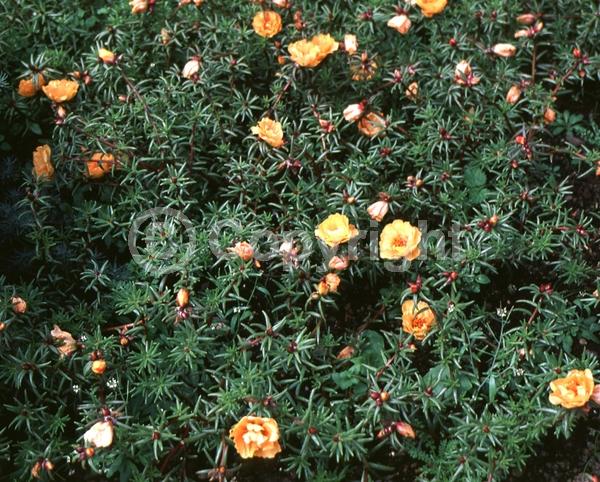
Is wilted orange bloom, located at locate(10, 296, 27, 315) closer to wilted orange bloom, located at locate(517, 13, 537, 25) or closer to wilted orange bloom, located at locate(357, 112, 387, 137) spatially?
wilted orange bloom, located at locate(357, 112, 387, 137)

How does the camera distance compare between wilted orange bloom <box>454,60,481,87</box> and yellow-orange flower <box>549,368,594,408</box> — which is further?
wilted orange bloom <box>454,60,481,87</box>

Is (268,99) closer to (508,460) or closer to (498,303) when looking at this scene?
(498,303)

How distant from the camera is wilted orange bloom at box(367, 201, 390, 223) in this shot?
3037 millimetres

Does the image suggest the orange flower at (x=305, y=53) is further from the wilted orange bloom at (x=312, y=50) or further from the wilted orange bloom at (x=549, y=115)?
the wilted orange bloom at (x=549, y=115)

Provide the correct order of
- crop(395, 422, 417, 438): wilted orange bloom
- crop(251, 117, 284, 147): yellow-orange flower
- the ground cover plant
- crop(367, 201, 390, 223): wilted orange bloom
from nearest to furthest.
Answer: crop(395, 422, 417, 438): wilted orange bloom, the ground cover plant, crop(367, 201, 390, 223): wilted orange bloom, crop(251, 117, 284, 147): yellow-orange flower

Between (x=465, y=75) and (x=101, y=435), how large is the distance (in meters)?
1.85

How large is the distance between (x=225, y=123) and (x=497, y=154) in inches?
40.7

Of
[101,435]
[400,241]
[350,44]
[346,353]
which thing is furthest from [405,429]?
[350,44]

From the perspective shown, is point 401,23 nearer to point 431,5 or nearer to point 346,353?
point 431,5

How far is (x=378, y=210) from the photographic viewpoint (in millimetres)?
3037

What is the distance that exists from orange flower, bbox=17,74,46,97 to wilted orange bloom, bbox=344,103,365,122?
1.15 meters

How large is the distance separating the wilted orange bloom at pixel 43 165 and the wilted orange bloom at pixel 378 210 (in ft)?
3.84

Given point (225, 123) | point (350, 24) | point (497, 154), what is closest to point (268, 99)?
point (225, 123)

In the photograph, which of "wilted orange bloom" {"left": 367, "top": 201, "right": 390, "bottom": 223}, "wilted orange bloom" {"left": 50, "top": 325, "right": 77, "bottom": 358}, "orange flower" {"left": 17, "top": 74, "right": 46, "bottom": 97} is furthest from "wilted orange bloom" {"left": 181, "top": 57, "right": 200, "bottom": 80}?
"wilted orange bloom" {"left": 50, "top": 325, "right": 77, "bottom": 358}
